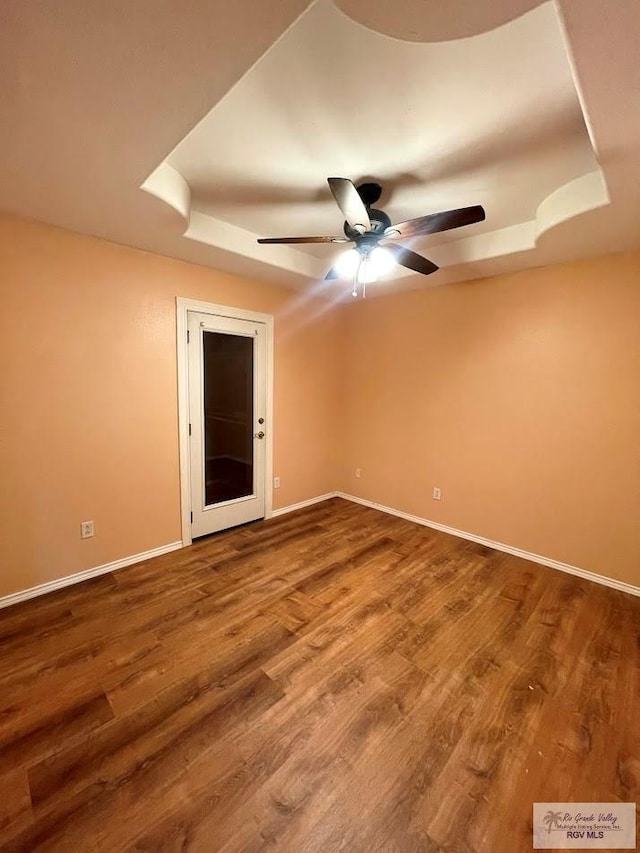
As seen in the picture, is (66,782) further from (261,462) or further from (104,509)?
(261,462)

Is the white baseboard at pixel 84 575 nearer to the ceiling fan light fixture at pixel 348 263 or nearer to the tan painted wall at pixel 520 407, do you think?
the tan painted wall at pixel 520 407

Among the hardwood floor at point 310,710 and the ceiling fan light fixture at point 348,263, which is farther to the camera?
the ceiling fan light fixture at point 348,263

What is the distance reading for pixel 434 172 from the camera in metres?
1.94

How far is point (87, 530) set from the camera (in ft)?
8.17

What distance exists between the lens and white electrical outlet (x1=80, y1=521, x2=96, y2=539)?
2.47 m

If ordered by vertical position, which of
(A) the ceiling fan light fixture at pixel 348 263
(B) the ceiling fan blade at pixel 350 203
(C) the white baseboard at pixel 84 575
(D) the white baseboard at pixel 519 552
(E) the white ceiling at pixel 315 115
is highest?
(E) the white ceiling at pixel 315 115

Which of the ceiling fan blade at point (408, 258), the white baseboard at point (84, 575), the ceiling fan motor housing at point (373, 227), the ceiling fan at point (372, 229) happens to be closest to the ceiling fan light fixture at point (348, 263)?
the ceiling fan at point (372, 229)

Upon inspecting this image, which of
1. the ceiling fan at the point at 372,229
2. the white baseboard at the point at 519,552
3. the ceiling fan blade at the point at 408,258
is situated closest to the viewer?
the ceiling fan at the point at 372,229

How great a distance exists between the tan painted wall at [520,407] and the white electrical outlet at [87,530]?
2.76m

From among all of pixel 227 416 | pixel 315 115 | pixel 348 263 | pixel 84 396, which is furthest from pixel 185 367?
pixel 315 115

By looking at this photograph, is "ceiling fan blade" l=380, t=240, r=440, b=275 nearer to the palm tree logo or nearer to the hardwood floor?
the hardwood floor

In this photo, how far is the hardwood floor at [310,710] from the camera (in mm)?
1165

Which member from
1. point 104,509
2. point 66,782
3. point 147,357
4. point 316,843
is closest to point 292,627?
point 316,843

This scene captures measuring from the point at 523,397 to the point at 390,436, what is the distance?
54.1 inches
